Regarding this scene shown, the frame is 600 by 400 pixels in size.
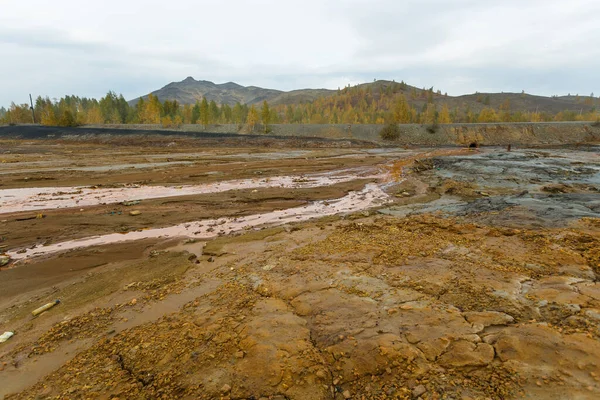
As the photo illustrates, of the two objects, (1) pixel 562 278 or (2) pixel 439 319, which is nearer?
(2) pixel 439 319

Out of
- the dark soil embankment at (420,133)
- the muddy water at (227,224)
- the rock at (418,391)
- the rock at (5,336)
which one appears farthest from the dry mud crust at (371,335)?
the dark soil embankment at (420,133)

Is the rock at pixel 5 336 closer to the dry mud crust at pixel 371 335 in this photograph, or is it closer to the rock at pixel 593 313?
the dry mud crust at pixel 371 335

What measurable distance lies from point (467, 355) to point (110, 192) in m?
15.6

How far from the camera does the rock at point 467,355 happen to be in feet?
10.3

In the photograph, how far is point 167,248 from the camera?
7809mm

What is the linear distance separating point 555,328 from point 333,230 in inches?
212

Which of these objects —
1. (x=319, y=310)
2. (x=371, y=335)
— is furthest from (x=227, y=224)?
(x=371, y=335)

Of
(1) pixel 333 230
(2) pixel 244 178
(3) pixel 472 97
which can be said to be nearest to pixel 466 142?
(2) pixel 244 178

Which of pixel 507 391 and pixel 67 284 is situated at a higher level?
pixel 507 391

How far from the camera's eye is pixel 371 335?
3.69 meters

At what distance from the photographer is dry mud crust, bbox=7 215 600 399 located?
9.90ft

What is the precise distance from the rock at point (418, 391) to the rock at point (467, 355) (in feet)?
1.45

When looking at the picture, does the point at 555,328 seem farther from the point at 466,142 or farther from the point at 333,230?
the point at 466,142

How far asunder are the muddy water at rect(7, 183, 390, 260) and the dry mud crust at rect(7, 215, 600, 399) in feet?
10.0
